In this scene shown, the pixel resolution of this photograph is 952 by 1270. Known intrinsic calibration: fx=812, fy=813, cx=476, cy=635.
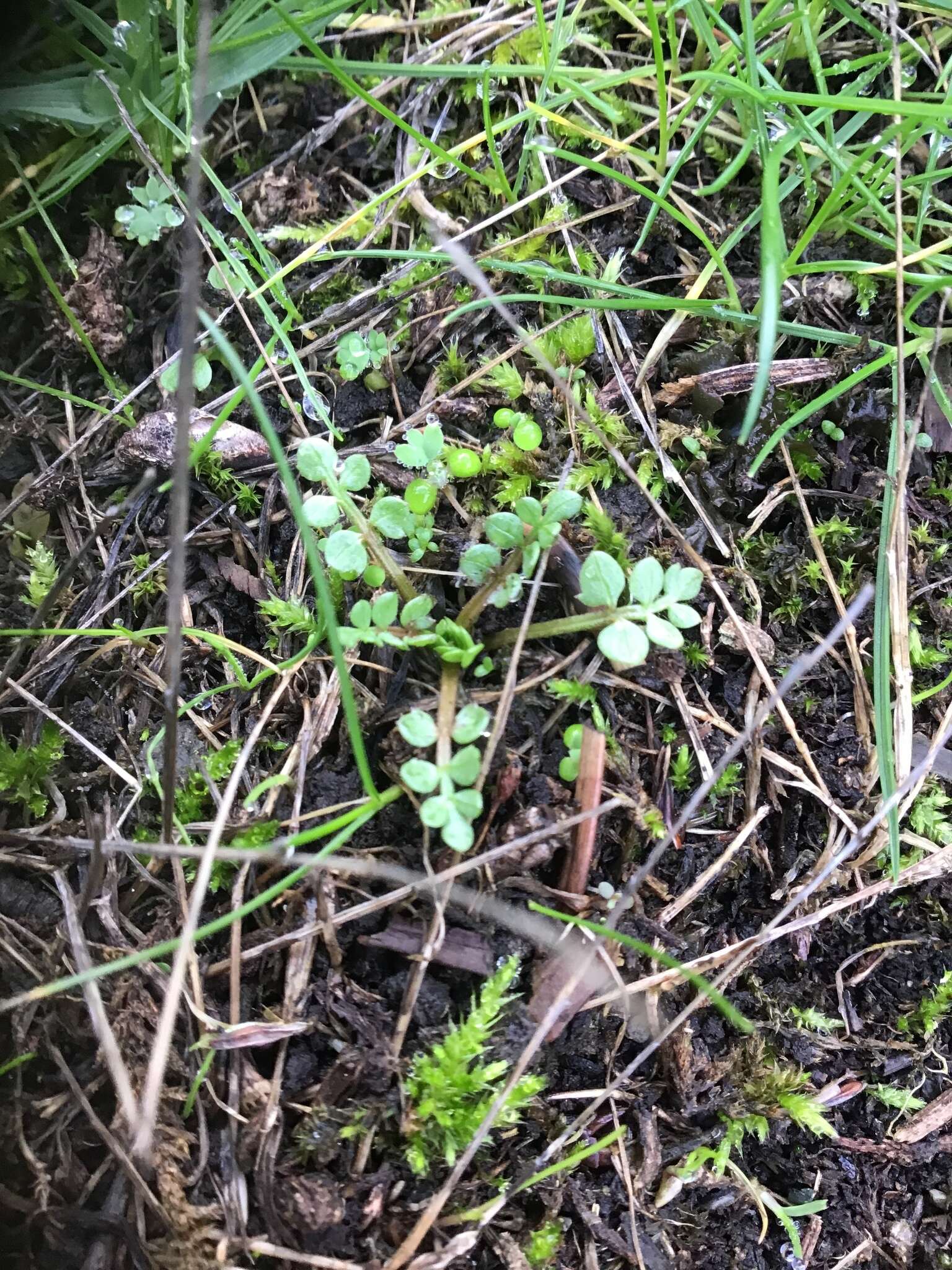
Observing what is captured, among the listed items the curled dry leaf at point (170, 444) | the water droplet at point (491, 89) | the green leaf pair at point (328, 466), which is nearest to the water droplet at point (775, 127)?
the water droplet at point (491, 89)

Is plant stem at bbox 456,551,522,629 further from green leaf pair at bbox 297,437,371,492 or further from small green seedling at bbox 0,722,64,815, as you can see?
small green seedling at bbox 0,722,64,815

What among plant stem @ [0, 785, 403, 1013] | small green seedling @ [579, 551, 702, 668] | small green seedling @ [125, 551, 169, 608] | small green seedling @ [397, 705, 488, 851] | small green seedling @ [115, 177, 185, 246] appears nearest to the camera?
plant stem @ [0, 785, 403, 1013]

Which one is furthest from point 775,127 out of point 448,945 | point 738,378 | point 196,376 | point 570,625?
point 448,945

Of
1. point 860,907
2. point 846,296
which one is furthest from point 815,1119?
point 846,296

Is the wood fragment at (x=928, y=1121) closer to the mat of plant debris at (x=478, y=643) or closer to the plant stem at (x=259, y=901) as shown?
the mat of plant debris at (x=478, y=643)

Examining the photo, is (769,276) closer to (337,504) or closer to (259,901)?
(337,504)

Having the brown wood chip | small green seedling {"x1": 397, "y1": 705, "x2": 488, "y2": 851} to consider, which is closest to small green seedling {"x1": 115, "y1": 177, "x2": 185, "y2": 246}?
the brown wood chip
